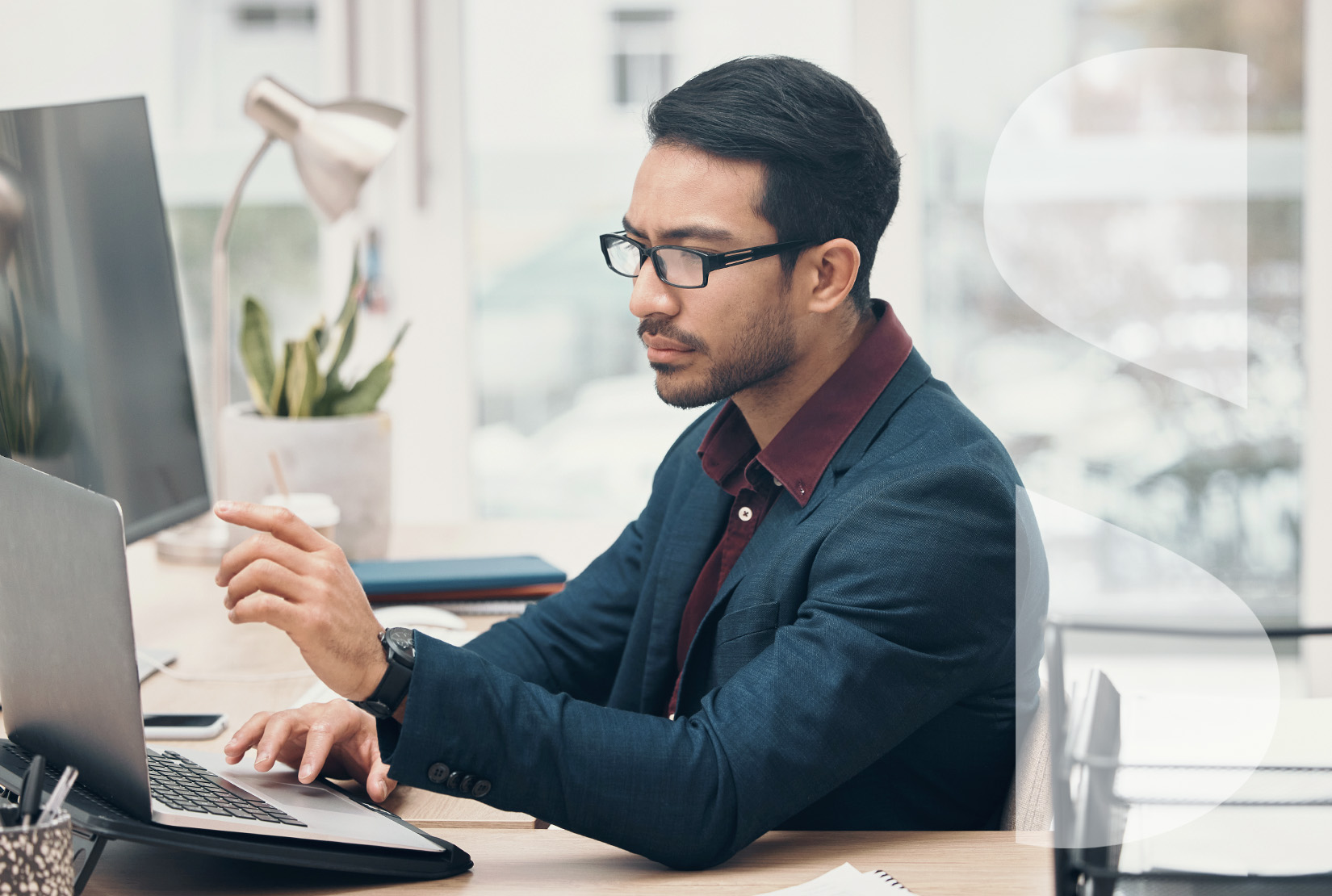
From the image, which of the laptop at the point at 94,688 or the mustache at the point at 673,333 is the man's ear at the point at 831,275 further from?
the laptop at the point at 94,688

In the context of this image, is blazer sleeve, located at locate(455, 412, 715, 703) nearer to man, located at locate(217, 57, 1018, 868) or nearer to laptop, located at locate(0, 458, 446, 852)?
man, located at locate(217, 57, 1018, 868)

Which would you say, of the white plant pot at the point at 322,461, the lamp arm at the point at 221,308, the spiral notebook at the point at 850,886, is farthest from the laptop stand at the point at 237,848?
the lamp arm at the point at 221,308

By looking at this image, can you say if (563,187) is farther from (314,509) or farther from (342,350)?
(314,509)

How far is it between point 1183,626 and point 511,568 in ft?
3.54

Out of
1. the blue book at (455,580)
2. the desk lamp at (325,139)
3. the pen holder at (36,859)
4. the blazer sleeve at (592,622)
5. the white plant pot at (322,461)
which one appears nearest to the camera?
the pen holder at (36,859)

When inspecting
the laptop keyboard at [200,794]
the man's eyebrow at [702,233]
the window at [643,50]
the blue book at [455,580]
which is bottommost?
the blue book at [455,580]

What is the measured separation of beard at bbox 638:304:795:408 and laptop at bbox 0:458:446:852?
0.46 meters

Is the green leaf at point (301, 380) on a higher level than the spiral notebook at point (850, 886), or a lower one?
higher

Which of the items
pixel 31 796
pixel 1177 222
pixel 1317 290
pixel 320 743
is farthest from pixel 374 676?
pixel 1317 290

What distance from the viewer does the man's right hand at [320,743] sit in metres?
0.91

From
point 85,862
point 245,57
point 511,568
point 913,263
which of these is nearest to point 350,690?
point 85,862

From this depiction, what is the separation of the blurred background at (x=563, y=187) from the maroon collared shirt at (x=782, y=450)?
135 centimetres

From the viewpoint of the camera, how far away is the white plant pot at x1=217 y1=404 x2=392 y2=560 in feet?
5.42

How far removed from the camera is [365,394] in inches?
68.2
